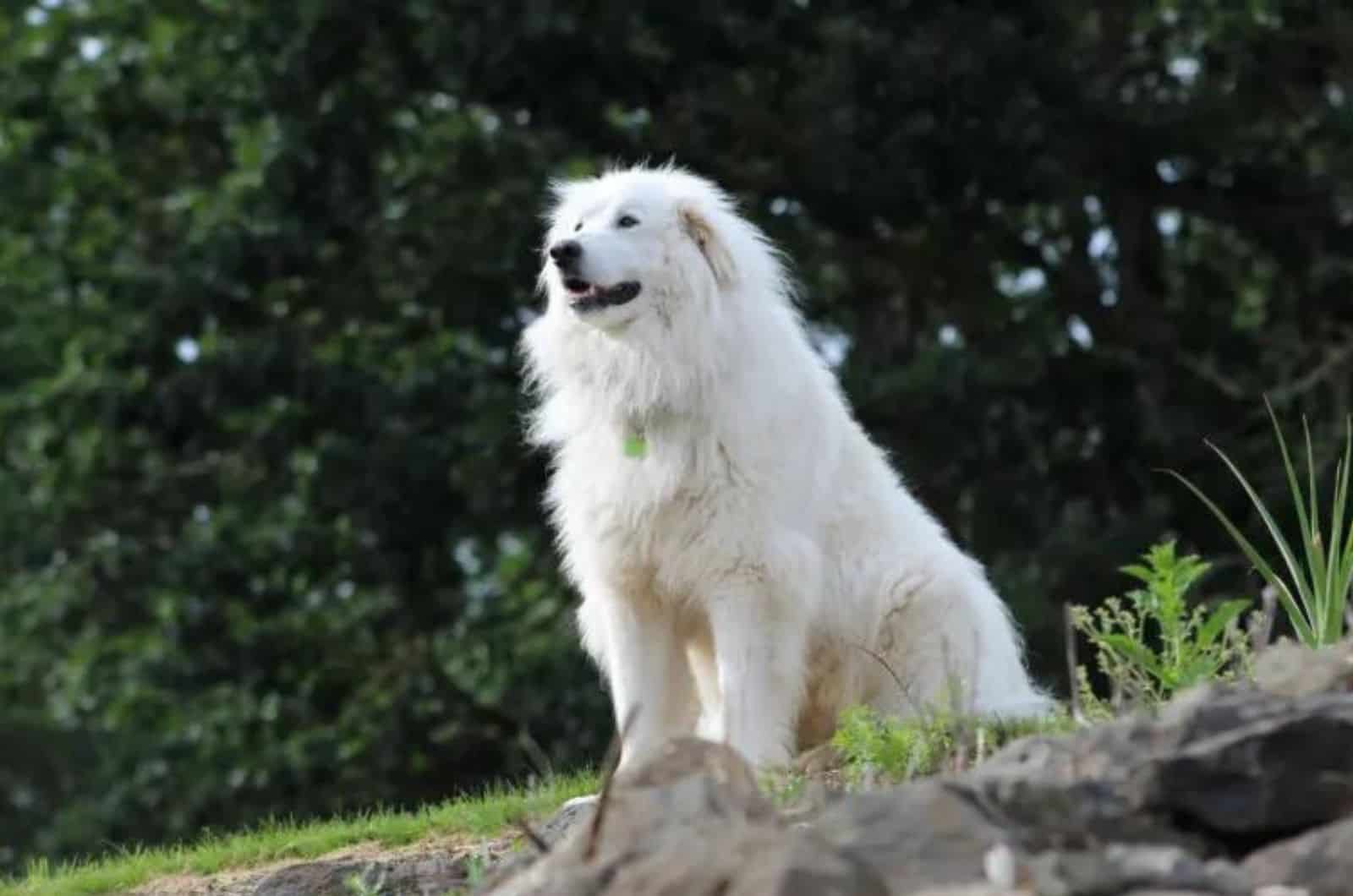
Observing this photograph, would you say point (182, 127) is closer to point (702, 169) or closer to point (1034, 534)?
point (702, 169)

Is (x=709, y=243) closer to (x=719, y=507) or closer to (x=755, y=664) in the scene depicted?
(x=719, y=507)

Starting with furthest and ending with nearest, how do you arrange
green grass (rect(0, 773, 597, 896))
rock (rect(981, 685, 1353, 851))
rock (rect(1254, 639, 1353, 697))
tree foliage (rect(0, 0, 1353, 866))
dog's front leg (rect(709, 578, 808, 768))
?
1. tree foliage (rect(0, 0, 1353, 866))
2. green grass (rect(0, 773, 597, 896))
3. dog's front leg (rect(709, 578, 808, 768))
4. rock (rect(1254, 639, 1353, 697))
5. rock (rect(981, 685, 1353, 851))

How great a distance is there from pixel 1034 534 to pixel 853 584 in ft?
34.4

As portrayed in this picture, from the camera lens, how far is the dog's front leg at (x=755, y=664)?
8.05 meters

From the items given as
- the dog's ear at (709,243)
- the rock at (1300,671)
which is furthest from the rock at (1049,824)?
the dog's ear at (709,243)

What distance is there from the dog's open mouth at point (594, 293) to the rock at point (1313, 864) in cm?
441

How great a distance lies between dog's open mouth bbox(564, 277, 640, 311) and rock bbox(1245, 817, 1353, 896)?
441cm

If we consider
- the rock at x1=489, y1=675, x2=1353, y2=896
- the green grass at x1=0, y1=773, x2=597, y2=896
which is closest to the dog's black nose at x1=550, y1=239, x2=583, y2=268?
the green grass at x1=0, y1=773, x2=597, y2=896

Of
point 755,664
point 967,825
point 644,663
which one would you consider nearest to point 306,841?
point 644,663

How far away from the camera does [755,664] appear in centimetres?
809

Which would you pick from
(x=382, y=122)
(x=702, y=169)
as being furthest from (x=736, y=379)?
(x=382, y=122)

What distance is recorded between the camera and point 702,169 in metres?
18.3

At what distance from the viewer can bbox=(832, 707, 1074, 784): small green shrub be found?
6.11 m

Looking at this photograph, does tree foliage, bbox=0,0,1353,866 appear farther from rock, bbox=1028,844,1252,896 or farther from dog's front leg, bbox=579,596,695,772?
rock, bbox=1028,844,1252,896
